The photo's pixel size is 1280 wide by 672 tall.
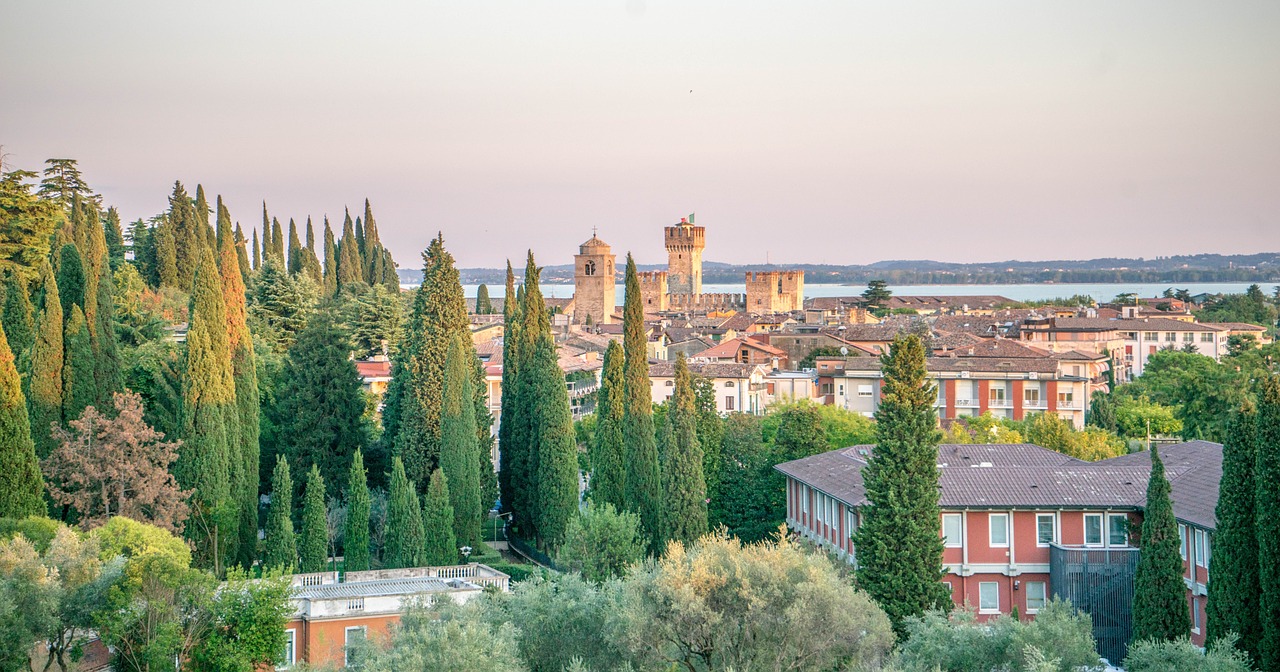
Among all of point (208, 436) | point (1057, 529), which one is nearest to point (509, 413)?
point (208, 436)

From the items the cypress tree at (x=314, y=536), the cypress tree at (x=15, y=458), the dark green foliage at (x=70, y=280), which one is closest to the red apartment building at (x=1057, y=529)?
the cypress tree at (x=314, y=536)

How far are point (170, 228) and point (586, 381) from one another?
20785mm

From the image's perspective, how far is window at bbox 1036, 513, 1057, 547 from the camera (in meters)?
27.6

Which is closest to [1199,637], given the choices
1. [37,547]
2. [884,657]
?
[884,657]

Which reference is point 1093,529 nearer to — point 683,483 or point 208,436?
point 683,483

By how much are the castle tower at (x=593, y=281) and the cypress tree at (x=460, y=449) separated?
93345 mm

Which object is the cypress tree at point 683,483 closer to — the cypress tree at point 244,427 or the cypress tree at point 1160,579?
the cypress tree at point 244,427

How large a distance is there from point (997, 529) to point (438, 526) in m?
13.1

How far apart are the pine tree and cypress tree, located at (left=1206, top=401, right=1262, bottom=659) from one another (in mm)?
17692

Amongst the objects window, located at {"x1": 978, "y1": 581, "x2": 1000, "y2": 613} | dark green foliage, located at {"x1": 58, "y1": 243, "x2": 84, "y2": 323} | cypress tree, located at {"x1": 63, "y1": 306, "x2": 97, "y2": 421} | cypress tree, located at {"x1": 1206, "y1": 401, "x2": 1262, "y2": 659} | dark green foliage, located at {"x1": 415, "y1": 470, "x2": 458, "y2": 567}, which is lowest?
window, located at {"x1": 978, "y1": 581, "x2": 1000, "y2": 613}

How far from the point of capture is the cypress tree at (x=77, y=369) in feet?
101

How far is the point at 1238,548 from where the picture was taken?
1950 cm

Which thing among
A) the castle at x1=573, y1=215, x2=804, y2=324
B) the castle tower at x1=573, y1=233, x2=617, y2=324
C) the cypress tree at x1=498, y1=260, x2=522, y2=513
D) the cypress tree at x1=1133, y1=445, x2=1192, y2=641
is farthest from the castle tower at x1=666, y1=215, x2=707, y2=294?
the cypress tree at x1=1133, y1=445, x2=1192, y2=641

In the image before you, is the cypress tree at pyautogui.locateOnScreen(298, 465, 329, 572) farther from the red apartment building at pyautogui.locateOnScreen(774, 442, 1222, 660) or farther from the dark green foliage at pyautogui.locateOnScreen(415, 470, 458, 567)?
the red apartment building at pyautogui.locateOnScreen(774, 442, 1222, 660)
